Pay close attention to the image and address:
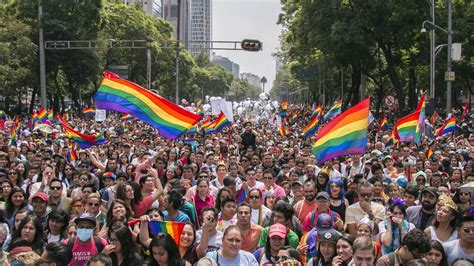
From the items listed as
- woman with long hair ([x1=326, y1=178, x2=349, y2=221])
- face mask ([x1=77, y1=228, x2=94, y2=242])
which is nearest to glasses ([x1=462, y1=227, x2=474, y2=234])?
woman with long hair ([x1=326, y1=178, x2=349, y2=221])

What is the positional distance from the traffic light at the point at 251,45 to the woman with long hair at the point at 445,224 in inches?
866

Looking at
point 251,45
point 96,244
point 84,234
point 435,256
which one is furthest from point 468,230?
point 251,45

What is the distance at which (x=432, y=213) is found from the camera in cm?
733

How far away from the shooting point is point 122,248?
5926mm

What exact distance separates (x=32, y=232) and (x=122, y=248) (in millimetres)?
1217

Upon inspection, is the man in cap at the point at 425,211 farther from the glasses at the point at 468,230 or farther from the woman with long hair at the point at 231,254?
the woman with long hair at the point at 231,254

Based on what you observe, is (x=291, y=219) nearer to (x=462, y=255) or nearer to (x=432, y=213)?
(x=432, y=213)

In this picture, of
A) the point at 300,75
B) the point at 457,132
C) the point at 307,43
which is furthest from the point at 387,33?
the point at 300,75

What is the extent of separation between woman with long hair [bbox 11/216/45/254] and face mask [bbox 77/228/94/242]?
2.28 ft

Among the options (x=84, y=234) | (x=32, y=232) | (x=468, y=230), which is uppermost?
(x=468, y=230)

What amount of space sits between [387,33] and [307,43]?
4605 millimetres

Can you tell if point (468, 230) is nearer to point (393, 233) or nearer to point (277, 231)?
point (393, 233)

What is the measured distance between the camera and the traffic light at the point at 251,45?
91.6 feet

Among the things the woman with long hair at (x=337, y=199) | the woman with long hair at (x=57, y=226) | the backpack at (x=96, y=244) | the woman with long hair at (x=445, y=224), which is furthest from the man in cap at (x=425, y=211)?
the woman with long hair at (x=57, y=226)
